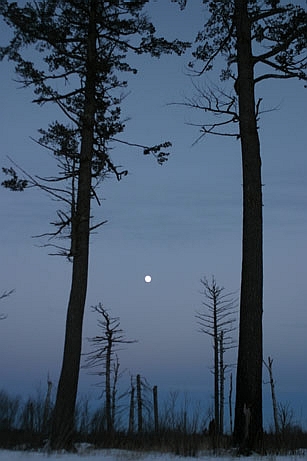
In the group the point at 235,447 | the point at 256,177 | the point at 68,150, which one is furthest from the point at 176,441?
the point at 68,150

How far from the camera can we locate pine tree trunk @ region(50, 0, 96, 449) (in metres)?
12.1

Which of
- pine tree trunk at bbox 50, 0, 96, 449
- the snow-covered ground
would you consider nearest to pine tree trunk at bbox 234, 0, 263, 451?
the snow-covered ground

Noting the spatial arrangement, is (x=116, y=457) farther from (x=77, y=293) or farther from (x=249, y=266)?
(x=249, y=266)

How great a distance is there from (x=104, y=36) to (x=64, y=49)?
1.07 meters

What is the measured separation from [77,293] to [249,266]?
3818 millimetres

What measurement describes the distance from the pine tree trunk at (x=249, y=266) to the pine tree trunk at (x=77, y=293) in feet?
11.5

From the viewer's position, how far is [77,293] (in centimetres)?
1291

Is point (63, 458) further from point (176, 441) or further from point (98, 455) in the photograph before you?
point (176, 441)

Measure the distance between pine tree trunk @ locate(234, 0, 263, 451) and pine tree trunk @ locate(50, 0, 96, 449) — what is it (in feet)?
11.5

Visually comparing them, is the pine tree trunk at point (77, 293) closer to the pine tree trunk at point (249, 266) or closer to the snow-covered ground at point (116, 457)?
the snow-covered ground at point (116, 457)

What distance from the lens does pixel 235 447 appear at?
35.6ft

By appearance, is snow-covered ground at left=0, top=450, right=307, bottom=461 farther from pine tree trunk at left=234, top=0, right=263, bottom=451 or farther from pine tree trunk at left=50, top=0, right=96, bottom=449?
pine tree trunk at left=50, top=0, right=96, bottom=449

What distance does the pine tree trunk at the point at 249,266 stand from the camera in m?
11.0

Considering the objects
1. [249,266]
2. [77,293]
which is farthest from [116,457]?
[249,266]
